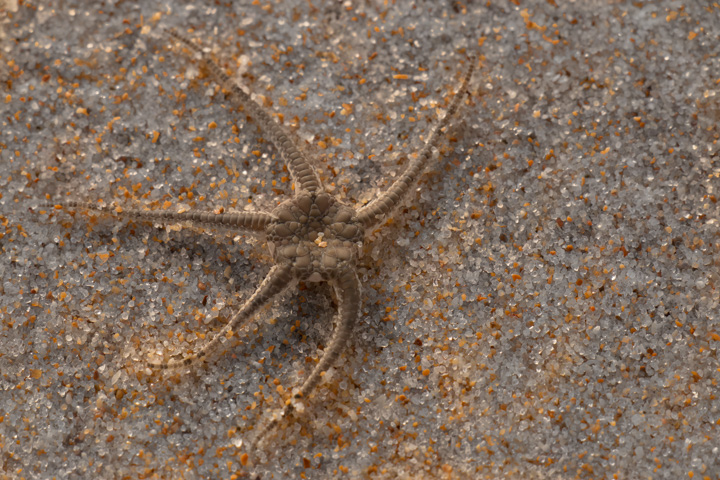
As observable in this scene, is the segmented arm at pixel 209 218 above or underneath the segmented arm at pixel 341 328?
above

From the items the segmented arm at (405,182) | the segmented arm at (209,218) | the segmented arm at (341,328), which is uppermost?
the segmented arm at (405,182)

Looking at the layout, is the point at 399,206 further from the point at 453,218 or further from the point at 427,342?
the point at 427,342

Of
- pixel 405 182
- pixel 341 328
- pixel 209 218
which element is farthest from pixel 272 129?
pixel 341 328

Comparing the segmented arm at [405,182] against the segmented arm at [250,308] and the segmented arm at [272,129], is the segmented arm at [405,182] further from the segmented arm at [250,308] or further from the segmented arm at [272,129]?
the segmented arm at [250,308]

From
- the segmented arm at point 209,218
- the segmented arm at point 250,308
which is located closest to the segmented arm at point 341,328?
the segmented arm at point 250,308

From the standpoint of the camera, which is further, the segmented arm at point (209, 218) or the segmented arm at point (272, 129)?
the segmented arm at point (272, 129)

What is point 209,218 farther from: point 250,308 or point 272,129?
point 272,129
